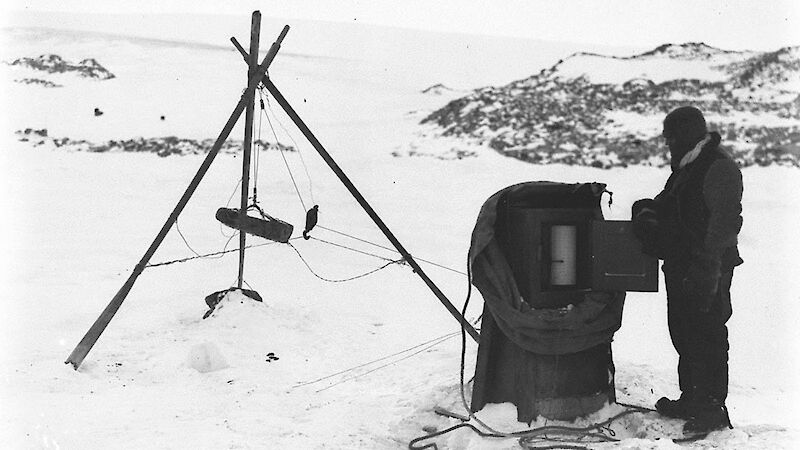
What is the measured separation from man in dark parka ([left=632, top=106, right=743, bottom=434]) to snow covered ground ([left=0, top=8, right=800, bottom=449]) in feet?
0.95

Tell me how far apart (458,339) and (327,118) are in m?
14.3

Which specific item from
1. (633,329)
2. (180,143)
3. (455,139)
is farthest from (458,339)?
(180,143)

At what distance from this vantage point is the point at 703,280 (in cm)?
446

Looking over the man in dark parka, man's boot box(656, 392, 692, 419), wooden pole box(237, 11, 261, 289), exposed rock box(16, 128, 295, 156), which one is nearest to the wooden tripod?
wooden pole box(237, 11, 261, 289)

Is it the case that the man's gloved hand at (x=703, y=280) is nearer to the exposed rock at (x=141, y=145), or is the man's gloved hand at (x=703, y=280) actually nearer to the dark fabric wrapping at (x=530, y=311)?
the dark fabric wrapping at (x=530, y=311)

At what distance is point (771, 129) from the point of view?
52.3ft

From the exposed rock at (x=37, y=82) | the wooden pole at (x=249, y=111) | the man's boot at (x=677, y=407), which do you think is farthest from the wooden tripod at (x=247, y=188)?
the exposed rock at (x=37, y=82)

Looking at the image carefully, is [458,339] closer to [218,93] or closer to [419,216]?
[419,216]

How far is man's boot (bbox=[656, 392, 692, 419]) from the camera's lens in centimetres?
465

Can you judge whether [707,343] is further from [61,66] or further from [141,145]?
[61,66]

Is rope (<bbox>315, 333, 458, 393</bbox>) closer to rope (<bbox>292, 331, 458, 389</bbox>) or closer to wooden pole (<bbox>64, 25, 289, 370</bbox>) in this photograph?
rope (<bbox>292, 331, 458, 389</bbox>)

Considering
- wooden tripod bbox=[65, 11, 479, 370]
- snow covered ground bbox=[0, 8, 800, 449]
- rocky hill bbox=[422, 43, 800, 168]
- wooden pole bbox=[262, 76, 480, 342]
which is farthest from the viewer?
rocky hill bbox=[422, 43, 800, 168]

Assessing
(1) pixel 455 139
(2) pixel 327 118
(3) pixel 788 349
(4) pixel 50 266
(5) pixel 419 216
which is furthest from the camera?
(2) pixel 327 118

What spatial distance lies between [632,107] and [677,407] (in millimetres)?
14699
